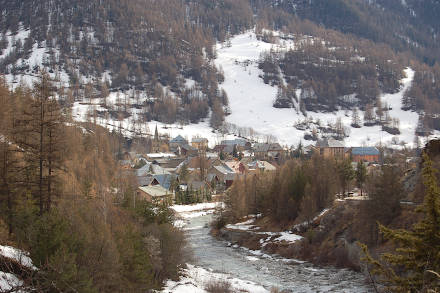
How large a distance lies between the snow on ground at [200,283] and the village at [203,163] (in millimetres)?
28488

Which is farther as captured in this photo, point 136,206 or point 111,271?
point 136,206

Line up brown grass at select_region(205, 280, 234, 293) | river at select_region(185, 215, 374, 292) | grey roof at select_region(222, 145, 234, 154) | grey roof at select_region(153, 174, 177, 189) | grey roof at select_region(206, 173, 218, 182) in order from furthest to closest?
grey roof at select_region(222, 145, 234, 154), grey roof at select_region(206, 173, 218, 182), grey roof at select_region(153, 174, 177, 189), river at select_region(185, 215, 374, 292), brown grass at select_region(205, 280, 234, 293)

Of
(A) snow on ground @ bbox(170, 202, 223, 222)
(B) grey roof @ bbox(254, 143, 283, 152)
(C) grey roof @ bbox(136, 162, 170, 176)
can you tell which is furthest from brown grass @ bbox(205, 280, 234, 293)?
(B) grey roof @ bbox(254, 143, 283, 152)

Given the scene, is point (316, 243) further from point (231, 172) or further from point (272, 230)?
point (231, 172)

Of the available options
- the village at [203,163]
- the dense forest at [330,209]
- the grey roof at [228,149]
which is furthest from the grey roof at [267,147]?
the dense forest at [330,209]

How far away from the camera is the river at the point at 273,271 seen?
118ft

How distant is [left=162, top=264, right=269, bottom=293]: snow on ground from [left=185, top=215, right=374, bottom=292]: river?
1.29 m

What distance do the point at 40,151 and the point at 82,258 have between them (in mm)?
8243

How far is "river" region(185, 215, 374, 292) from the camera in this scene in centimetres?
3611

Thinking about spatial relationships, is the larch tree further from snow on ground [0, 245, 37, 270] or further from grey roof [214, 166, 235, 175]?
grey roof [214, 166, 235, 175]

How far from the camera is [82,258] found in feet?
66.8

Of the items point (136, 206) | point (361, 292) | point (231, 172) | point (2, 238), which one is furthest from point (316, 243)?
point (231, 172)

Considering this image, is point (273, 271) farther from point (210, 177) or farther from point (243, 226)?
point (210, 177)

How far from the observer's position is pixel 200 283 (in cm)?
3428
